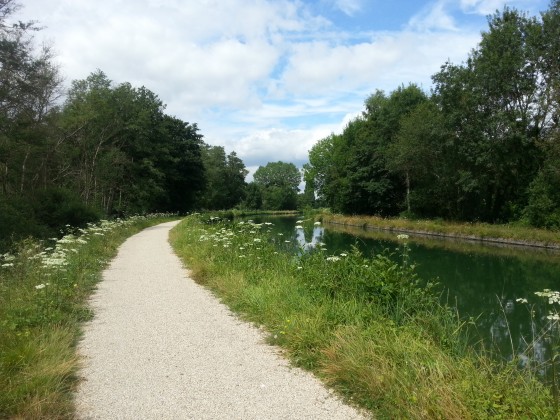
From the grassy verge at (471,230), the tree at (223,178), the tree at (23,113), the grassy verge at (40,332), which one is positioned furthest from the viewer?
the tree at (223,178)

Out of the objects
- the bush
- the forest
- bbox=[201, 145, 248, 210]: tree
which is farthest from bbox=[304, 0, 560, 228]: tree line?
bbox=[201, 145, 248, 210]: tree

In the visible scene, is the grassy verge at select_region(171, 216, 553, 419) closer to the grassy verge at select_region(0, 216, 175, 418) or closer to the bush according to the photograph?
the grassy verge at select_region(0, 216, 175, 418)

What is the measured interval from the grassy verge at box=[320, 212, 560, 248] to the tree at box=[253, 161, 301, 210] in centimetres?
7088

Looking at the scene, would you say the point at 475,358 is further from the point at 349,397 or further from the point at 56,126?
the point at 56,126

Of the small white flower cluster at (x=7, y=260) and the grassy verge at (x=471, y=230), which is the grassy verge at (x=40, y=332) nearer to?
the small white flower cluster at (x=7, y=260)

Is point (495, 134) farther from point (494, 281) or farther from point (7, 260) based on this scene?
point (7, 260)

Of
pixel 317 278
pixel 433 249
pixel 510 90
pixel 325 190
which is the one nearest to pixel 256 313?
pixel 317 278

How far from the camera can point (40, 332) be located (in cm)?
577

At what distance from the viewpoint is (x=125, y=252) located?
1661 cm

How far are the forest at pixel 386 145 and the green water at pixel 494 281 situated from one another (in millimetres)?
6205

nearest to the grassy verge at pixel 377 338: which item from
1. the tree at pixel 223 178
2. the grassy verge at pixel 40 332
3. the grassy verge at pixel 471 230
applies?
the grassy verge at pixel 40 332

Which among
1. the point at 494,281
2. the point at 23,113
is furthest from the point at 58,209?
the point at 494,281

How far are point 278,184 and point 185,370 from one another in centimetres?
12788

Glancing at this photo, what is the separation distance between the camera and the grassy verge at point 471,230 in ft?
85.0
